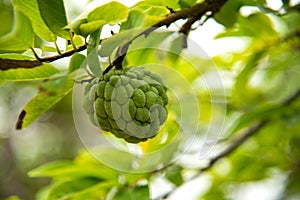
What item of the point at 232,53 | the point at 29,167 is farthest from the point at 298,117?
the point at 29,167

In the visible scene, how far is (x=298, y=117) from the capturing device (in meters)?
1.78

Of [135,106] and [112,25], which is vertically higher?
[112,25]

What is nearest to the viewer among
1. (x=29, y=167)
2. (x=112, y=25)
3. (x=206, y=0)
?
(x=112, y=25)

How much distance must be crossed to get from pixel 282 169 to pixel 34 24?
5.05 feet

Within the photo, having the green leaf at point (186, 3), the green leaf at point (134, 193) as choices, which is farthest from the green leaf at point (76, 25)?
the green leaf at point (134, 193)

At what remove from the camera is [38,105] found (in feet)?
3.42

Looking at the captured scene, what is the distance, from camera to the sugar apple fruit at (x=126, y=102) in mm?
1036

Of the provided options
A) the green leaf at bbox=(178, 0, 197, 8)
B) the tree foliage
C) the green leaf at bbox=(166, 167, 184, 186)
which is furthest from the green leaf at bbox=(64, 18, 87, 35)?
the green leaf at bbox=(166, 167, 184, 186)

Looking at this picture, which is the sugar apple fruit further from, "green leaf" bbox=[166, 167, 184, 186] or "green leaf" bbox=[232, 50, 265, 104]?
"green leaf" bbox=[232, 50, 265, 104]

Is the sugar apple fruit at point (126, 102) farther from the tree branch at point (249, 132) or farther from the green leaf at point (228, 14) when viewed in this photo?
the tree branch at point (249, 132)

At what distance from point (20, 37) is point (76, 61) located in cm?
15

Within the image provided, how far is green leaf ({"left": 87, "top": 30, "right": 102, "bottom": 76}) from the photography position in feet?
3.26

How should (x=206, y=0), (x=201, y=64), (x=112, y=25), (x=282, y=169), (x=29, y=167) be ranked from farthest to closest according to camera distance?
(x=29, y=167) → (x=282, y=169) → (x=201, y=64) → (x=206, y=0) → (x=112, y=25)

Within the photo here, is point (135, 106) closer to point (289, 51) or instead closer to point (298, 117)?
point (298, 117)
